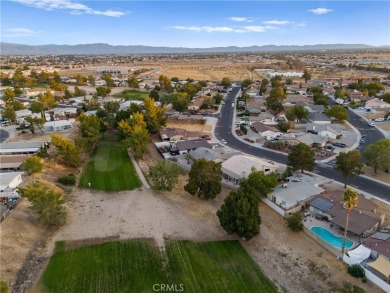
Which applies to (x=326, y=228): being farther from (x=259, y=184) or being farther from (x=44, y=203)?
(x=44, y=203)

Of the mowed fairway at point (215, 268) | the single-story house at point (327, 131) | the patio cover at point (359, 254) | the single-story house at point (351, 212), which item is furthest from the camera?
the single-story house at point (327, 131)

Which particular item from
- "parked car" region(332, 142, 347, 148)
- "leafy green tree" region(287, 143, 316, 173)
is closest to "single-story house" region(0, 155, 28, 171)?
"leafy green tree" region(287, 143, 316, 173)

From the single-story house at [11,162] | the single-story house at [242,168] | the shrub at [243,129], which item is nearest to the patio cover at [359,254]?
the single-story house at [242,168]

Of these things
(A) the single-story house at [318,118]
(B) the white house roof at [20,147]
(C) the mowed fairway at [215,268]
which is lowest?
(C) the mowed fairway at [215,268]

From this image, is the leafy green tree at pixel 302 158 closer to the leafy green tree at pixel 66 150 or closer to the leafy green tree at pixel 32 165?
the leafy green tree at pixel 66 150

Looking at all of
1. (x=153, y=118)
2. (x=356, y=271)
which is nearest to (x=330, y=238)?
(x=356, y=271)

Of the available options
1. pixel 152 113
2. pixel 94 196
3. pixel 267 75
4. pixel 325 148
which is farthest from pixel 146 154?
pixel 267 75

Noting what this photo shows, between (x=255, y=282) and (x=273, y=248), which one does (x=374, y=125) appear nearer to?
(x=273, y=248)
